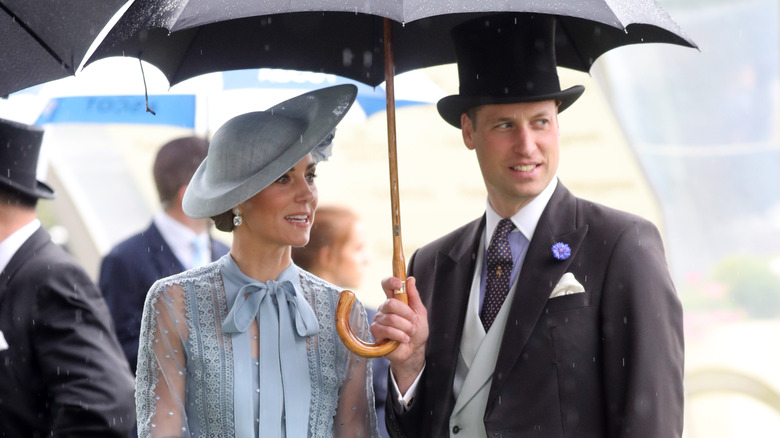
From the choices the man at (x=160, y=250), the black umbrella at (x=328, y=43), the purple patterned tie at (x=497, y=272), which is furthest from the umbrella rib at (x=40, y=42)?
the man at (x=160, y=250)

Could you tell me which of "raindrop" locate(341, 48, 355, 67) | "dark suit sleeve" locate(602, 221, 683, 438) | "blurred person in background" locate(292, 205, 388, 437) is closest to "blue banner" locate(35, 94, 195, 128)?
"blurred person in background" locate(292, 205, 388, 437)

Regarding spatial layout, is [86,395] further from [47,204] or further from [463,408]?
[47,204]

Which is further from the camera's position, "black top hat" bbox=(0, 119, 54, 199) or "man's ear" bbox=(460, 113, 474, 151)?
"black top hat" bbox=(0, 119, 54, 199)

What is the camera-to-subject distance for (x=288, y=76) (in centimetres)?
463

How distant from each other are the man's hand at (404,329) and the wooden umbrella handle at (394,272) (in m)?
0.03

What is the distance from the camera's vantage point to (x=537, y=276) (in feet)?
9.60

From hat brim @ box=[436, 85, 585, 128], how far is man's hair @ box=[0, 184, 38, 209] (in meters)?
1.60

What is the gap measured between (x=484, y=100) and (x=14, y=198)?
1.83 meters

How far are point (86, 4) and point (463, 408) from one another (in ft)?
5.36

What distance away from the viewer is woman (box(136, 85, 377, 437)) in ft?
9.51

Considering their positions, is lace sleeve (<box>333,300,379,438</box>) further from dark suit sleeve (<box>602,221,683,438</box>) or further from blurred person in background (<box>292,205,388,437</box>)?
blurred person in background (<box>292,205,388,437</box>)

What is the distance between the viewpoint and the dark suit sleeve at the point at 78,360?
11.3ft

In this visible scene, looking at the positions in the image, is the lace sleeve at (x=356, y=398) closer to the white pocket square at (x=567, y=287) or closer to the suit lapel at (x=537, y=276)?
the suit lapel at (x=537, y=276)

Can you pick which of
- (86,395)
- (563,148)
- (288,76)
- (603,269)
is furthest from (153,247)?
(563,148)
